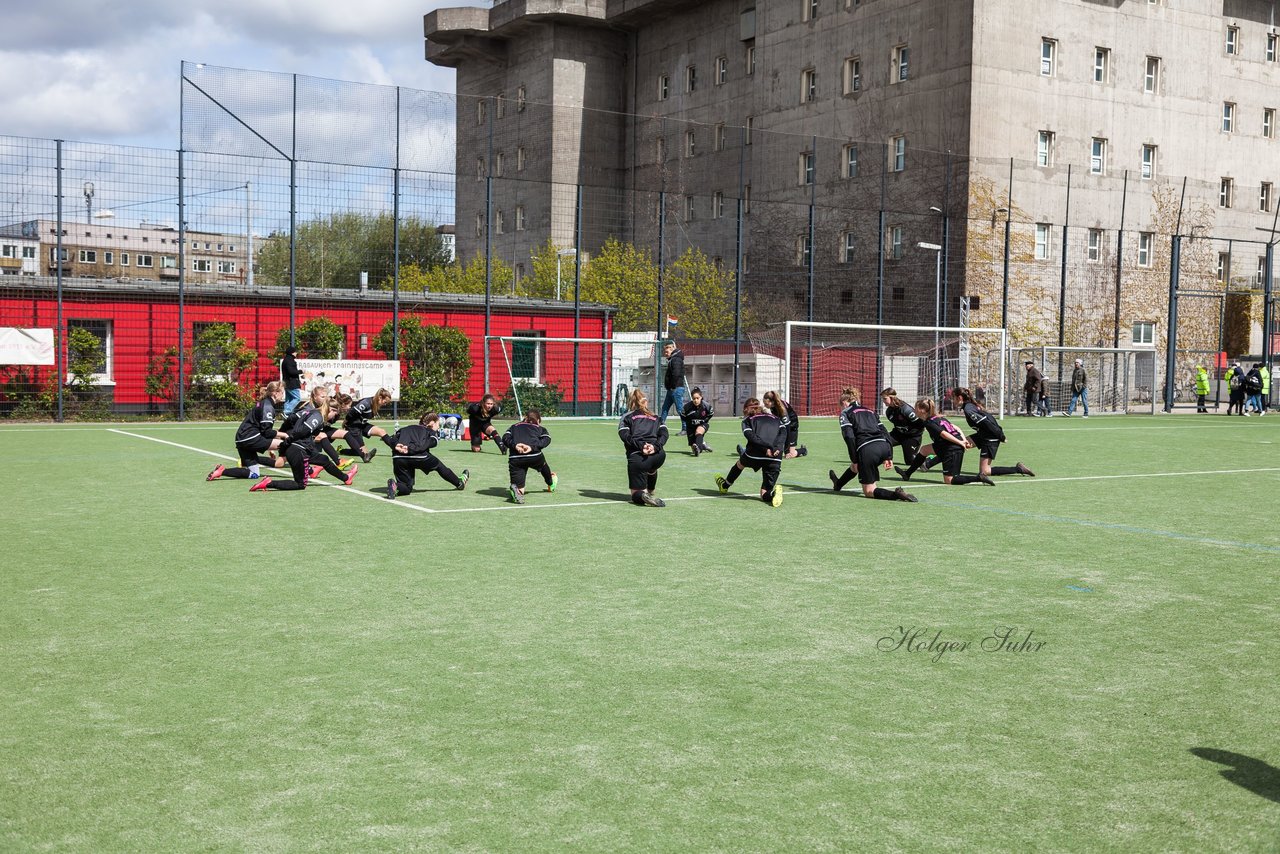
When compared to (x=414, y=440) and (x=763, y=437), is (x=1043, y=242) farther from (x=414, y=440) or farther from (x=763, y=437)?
(x=414, y=440)

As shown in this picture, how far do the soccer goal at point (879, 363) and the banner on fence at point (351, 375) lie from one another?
1157 cm

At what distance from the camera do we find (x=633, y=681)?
6.19 metres

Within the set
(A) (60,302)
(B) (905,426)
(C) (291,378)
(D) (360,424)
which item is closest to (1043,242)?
(C) (291,378)

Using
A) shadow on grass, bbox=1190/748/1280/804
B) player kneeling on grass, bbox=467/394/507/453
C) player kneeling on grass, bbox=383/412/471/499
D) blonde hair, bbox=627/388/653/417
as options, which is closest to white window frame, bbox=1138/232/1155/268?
player kneeling on grass, bbox=467/394/507/453

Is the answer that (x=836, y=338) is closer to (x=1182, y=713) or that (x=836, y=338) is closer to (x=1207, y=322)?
(x=1207, y=322)

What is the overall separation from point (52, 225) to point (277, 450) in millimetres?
17069

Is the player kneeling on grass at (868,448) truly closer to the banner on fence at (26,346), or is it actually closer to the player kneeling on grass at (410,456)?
the player kneeling on grass at (410,456)

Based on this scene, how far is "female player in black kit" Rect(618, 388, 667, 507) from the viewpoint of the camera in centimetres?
1348

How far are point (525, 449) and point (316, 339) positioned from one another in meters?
19.2

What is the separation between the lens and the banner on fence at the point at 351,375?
2922 centimetres

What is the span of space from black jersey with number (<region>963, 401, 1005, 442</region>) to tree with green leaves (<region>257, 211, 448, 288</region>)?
2015 cm

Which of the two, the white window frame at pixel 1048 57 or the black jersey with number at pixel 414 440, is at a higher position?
the white window frame at pixel 1048 57

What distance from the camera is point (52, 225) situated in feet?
95.7

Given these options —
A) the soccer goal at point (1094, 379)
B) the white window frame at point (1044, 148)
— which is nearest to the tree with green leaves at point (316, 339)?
the soccer goal at point (1094, 379)
